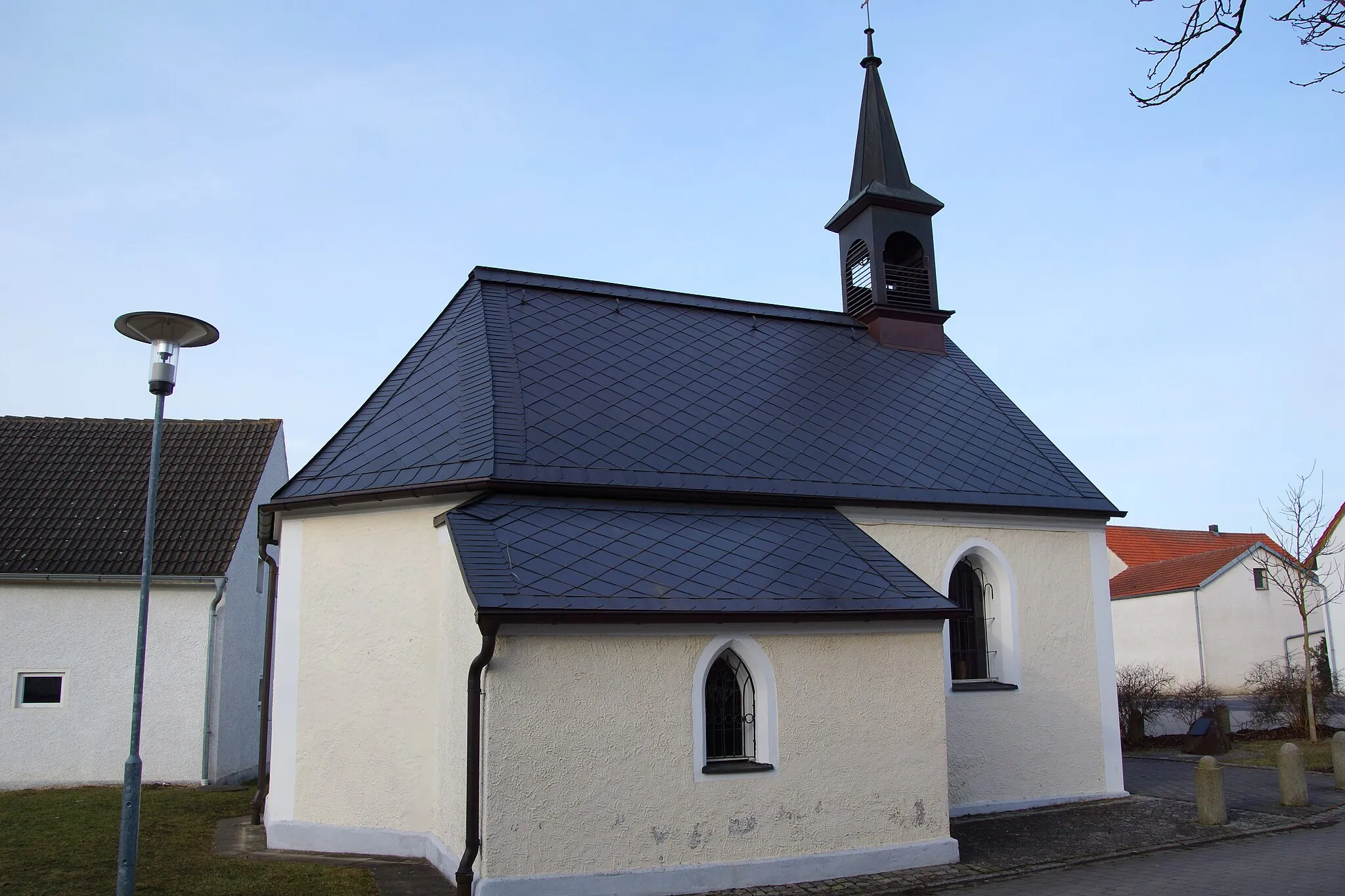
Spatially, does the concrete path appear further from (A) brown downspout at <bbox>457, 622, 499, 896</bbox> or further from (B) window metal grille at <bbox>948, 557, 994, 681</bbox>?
(A) brown downspout at <bbox>457, 622, 499, 896</bbox>

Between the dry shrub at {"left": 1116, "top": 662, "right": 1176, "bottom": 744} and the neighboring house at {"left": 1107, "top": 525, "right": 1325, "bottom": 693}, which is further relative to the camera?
the neighboring house at {"left": 1107, "top": 525, "right": 1325, "bottom": 693}

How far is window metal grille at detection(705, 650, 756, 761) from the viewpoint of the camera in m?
9.16

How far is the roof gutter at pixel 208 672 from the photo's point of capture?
1502 cm

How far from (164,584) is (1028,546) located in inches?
518

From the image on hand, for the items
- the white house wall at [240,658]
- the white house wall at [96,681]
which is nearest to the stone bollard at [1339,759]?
the white house wall at [240,658]

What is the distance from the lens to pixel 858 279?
16750 millimetres

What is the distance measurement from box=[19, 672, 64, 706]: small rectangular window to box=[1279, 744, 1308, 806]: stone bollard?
17.2 meters

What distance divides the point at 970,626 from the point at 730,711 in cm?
490

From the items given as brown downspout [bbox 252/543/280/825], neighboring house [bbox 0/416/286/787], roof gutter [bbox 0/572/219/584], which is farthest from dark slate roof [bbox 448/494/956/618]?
neighboring house [bbox 0/416/286/787]

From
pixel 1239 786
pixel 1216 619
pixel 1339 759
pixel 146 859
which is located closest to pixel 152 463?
pixel 146 859

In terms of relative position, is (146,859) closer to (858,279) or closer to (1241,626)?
(858,279)

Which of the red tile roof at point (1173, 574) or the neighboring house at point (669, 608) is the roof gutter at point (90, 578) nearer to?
the neighboring house at point (669, 608)

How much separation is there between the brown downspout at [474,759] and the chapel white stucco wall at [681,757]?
0.14 m

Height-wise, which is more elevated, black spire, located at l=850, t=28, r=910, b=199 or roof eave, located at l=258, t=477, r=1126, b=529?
black spire, located at l=850, t=28, r=910, b=199
